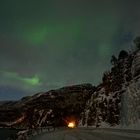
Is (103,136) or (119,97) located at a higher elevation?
(119,97)

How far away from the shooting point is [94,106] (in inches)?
2741

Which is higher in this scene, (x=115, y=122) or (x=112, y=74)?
(x=112, y=74)

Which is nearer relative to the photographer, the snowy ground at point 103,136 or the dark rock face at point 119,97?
the snowy ground at point 103,136

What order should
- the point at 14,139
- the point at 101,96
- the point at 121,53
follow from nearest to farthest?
the point at 14,139, the point at 101,96, the point at 121,53

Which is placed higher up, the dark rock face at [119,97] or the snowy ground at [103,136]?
the dark rock face at [119,97]

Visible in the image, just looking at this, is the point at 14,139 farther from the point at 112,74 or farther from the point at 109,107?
the point at 112,74

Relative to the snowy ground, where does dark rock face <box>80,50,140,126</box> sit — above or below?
above

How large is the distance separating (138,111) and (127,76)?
18983 mm

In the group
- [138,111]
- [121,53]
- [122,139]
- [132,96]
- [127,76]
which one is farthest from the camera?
[121,53]

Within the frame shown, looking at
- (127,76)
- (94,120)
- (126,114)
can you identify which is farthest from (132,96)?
(94,120)

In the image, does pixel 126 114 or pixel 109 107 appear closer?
pixel 126 114

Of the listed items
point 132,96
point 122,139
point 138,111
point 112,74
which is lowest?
point 122,139

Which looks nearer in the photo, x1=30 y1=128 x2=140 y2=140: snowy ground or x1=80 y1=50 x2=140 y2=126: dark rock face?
x1=30 y1=128 x2=140 y2=140: snowy ground

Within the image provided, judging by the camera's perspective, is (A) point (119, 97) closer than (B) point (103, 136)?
No
